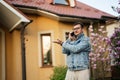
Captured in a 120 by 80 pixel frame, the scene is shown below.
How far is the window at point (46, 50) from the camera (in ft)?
49.6

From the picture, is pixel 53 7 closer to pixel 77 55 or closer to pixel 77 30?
pixel 77 30

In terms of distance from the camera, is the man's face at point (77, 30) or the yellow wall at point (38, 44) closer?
the man's face at point (77, 30)

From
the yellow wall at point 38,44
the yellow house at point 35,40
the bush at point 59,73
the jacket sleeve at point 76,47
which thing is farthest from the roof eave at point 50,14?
the jacket sleeve at point 76,47

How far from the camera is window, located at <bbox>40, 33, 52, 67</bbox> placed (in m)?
15.1

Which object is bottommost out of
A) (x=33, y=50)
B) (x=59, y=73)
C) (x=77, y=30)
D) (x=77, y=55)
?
(x=59, y=73)

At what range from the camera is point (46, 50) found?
1525cm

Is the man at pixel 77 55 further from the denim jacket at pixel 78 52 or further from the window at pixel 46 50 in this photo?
the window at pixel 46 50

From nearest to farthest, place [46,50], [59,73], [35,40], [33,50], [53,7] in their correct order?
1. [59,73]
2. [33,50]
3. [35,40]
4. [46,50]
5. [53,7]

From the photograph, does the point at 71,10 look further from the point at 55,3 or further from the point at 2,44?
the point at 2,44

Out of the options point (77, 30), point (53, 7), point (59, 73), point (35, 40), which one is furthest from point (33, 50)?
point (77, 30)

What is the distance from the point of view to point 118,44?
12.5 metres

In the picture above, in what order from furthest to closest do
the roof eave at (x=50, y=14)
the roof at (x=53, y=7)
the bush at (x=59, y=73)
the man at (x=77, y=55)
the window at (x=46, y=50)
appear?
the window at (x=46, y=50) < the roof at (x=53, y=7) < the roof eave at (x=50, y=14) < the bush at (x=59, y=73) < the man at (x=77, y=55)

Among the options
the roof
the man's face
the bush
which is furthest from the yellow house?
the man's face

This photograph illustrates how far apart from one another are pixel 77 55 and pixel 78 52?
59 mm
